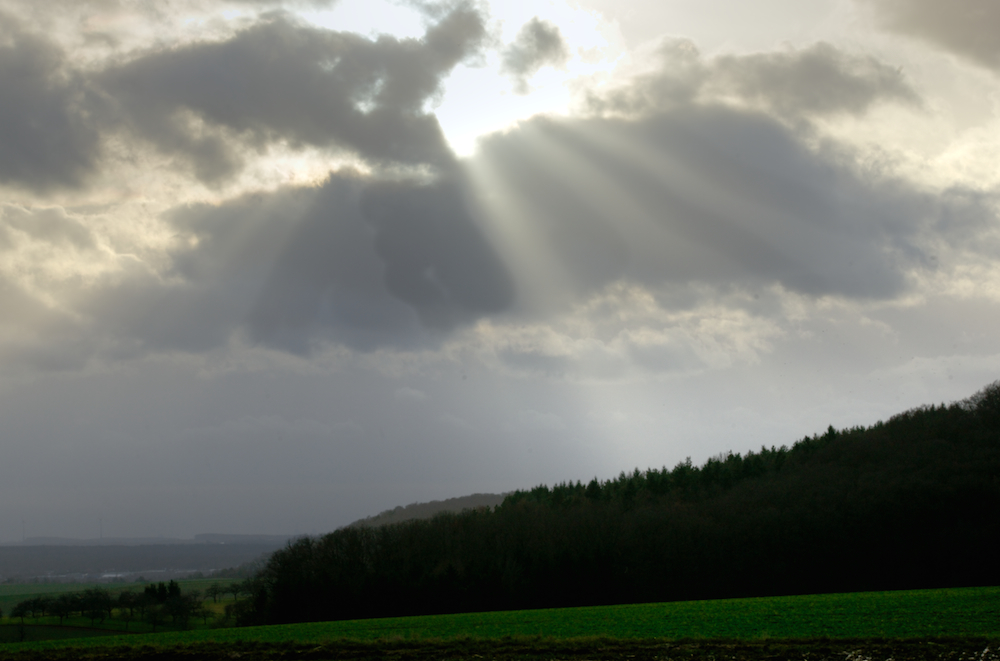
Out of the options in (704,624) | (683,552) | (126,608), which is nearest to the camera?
(704,624)

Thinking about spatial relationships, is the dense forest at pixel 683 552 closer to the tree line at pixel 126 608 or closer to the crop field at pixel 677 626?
the crop field at pixel 677 626

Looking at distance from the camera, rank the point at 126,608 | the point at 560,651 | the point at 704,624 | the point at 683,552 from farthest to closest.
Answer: the point at 126,608
the point at 683,552
the point at 704,624
the point at 560,651

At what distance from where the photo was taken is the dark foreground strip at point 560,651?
914 inches

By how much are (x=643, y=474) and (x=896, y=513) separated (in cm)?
4554

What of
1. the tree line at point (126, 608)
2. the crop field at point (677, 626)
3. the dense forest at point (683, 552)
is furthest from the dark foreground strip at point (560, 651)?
the tree line at point (126, 608)

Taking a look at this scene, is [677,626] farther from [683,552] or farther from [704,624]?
[683,552]

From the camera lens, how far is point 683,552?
85.6 meters

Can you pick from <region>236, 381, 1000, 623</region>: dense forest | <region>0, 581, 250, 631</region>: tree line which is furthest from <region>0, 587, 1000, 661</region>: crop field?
<region>0, 581, 250, 631</region>: tree line

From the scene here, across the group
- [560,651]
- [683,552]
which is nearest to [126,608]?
[683,552]

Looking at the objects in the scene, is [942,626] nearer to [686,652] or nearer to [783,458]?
[686,652]

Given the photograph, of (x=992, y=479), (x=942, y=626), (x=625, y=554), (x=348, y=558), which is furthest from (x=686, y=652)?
(x=992, y=479)

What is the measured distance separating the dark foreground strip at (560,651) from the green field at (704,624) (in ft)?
3.26

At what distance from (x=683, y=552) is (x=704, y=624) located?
189ft

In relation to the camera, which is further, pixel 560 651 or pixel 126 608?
pixel 126 608
